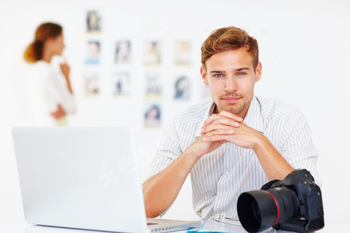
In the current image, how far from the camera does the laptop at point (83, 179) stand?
3.20 ft

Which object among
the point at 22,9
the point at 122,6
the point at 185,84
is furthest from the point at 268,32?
the point at 22,9

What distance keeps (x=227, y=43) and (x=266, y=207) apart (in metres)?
0.75

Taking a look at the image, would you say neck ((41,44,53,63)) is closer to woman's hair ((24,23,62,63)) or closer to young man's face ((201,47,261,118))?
woman's hair ((24,23,62,63))

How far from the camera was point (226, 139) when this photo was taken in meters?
1.37

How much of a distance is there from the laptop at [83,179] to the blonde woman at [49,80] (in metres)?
2.52

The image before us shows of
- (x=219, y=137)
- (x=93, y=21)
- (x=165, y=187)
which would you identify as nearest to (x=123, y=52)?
(x=93, y=21)

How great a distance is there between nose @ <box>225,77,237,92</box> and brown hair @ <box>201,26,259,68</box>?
0.11m

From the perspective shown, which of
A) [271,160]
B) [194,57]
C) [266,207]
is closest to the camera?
[266,207]

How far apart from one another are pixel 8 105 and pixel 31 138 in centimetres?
277

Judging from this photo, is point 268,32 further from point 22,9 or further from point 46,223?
point 46,223

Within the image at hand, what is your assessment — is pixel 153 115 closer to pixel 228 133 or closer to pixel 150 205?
pixel 150 205

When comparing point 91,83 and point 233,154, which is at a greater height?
point 91,83

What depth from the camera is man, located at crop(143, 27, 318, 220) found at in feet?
4.71

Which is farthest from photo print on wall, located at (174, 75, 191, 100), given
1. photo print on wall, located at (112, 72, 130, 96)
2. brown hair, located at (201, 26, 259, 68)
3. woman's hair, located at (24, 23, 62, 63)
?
brown hair, located at (201, 26, 259, 68)
